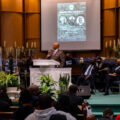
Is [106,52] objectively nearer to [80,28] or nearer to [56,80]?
[80,28]

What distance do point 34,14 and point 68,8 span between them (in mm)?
1322

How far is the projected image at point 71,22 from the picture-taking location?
1210 cm

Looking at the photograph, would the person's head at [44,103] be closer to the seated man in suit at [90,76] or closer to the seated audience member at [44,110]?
the seated audience member at [44,110]

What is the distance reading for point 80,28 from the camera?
39.8 ft

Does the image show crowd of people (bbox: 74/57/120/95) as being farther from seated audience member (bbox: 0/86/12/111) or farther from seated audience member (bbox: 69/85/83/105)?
seated audience member (bbox: 0/86/12/111)

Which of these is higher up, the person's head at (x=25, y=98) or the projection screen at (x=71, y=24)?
the projection screen at (x=71, y=24)

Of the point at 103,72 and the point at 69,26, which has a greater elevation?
the point at 69,26

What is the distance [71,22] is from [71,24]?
0.07 metres

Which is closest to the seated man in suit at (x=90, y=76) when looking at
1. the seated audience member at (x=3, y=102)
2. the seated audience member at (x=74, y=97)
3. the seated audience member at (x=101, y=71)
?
the seated audience member at (x=101, y=71)

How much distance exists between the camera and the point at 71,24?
40.2 ft

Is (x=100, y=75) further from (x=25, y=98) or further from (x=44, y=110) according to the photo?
(x=44, y=110)

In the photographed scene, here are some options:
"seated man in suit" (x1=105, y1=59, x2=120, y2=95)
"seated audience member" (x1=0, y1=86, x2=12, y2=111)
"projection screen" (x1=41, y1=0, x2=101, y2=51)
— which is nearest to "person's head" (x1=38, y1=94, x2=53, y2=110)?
"seated audience member" (x1=0, y1=86, x2=12, y2=111)

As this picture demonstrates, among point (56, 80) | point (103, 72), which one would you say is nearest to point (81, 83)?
point (103, 72)

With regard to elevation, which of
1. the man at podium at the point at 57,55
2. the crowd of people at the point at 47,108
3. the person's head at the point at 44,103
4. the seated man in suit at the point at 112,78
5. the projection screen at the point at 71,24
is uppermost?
the projection screen at the point at 71,24
